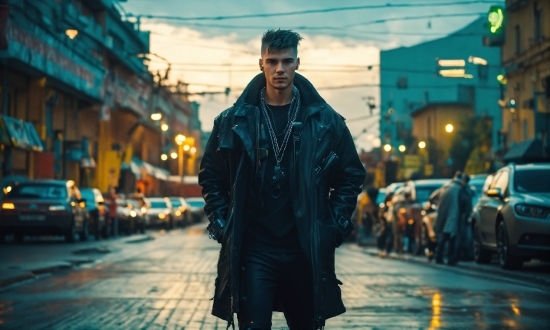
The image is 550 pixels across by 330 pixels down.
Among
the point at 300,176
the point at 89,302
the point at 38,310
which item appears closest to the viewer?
the point at 300,176

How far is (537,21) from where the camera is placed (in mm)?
43219

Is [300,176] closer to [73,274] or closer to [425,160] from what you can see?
[73,274]

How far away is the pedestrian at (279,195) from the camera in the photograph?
5336 millimetres

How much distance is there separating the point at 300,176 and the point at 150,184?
3555 inches

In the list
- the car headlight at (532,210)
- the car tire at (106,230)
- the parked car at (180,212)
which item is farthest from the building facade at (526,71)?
the car headlight at (532,210)

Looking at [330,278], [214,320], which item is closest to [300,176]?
[330,278]

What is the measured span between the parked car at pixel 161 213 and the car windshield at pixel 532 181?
40.5 meters

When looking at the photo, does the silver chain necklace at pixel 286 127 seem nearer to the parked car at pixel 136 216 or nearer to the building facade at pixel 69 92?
the building facade at pixel 69 92

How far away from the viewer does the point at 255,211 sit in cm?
538

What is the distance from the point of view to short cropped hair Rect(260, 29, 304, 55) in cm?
549

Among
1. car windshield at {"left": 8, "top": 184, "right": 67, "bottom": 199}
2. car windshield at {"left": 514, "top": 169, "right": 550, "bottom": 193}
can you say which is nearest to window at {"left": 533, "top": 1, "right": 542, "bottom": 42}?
car windshield at {"left": 8, "top": 184, "right": 67, "bottom": 199}

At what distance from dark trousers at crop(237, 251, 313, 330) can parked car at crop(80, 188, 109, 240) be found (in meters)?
29.9

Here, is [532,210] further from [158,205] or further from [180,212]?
[180,212]

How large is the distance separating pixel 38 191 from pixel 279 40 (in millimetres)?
25756
